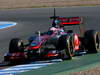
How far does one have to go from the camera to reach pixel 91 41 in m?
10.2

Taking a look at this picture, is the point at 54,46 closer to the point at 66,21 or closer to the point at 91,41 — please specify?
the point at 91,41

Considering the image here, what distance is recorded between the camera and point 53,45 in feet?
32.5

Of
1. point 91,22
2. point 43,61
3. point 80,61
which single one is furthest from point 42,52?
point 91,22

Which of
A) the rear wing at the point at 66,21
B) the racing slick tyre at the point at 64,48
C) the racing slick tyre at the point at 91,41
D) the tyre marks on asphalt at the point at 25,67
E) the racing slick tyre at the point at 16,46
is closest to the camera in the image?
the tyre marks on asphalt at the point at 25,67

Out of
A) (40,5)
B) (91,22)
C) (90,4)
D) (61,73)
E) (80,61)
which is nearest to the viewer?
(61,73)

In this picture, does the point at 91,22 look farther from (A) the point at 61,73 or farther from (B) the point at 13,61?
(A) the point at 61,73

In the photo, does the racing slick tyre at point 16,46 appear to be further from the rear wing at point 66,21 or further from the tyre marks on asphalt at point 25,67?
the rear wing at point 66,21

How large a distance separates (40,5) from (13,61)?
2587cm

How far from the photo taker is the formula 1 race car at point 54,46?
951cm

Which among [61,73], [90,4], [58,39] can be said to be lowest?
[61,73]

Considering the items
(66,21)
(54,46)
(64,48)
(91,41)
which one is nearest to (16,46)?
(54,46)

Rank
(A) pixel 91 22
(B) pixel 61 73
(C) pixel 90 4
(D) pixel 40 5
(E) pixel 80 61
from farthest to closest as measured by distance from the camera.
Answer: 1. (D) pixel 40 5
2. (C) pixel 90 4
3. (A) pixel 91 22
4. (E) pixel 80 61
5. (B) pixel 61 73

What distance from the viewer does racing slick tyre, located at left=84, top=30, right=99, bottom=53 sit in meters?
A: 10.2

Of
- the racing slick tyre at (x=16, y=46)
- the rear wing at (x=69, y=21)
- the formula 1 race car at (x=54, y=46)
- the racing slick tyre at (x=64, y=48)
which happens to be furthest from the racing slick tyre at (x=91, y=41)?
the racing slick tyre at (x=16, y=46)
